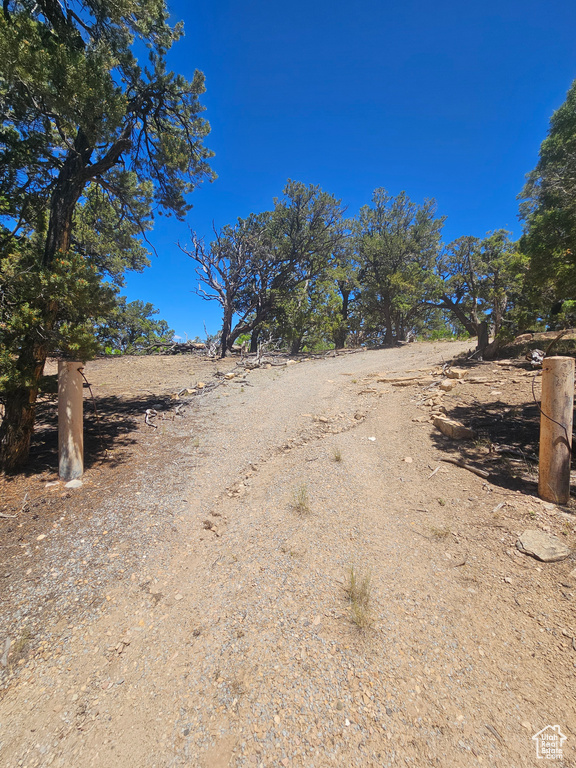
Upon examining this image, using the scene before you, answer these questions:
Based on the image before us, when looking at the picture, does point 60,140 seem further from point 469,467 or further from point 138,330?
point 138,330

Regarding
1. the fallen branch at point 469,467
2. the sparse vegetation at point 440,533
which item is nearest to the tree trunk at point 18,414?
the sparse vegetation at point 440,533

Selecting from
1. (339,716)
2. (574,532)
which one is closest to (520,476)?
(574,532)

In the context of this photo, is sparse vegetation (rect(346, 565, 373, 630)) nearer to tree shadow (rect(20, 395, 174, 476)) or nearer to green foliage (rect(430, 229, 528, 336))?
tree shadow (rect(20, 395, 174, 476))

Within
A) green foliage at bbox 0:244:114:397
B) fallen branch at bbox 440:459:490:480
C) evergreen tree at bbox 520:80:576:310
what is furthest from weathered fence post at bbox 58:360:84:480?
evergreen tree at bbox 520:80:576:310

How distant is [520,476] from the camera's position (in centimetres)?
455

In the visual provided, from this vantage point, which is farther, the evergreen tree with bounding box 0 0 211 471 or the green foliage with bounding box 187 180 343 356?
the green foliage with bounding box 187 180 343 356

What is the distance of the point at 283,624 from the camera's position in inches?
111

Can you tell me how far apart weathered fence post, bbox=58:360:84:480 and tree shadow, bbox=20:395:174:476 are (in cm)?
35

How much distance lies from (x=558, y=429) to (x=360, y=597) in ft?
10.6

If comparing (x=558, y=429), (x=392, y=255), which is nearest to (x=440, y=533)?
(x=558, y=429)

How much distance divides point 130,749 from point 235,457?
4.21m

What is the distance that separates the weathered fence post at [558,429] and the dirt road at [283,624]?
1.18ft

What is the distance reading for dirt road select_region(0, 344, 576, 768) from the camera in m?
2.07

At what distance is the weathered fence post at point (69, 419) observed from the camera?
4.57 meters
